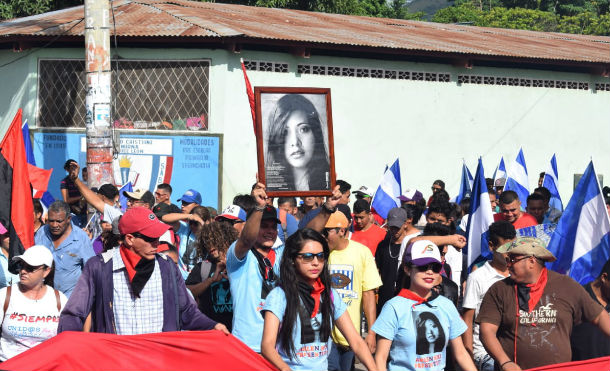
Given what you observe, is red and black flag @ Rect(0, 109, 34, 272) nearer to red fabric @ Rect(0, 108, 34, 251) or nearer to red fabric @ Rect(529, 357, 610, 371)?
red fabric @ Rect(0, 108, 34, 251)

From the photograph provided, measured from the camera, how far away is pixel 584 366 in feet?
19.3

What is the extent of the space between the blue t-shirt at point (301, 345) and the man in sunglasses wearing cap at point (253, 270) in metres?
0.51

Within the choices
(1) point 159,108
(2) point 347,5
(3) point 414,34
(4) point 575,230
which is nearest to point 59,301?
(4) point 575,230

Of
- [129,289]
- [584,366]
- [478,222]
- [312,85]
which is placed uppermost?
[312,85]

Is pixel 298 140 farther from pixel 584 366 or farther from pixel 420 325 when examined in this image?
pixel 584 366

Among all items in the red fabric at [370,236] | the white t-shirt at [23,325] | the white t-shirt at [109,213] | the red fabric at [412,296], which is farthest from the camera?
the red fabric at [370,236]

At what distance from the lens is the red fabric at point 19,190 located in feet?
26.8

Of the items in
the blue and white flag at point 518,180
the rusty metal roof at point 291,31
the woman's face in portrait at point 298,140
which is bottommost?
the blue and white flag at point 518,180

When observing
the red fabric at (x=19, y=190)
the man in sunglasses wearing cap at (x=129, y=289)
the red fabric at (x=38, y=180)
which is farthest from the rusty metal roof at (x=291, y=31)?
the man in sunglasses wearing cap at (x=129, y=289)

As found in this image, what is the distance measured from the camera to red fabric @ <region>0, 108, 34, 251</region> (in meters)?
8.18

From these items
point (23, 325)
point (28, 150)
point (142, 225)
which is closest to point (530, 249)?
point (142, 225)

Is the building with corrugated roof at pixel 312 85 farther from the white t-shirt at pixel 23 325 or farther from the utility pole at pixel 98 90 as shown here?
the white t-shirt at pixel 23 325

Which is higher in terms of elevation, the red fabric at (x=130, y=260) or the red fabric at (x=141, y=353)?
the red fabric at (x=130, y=260)

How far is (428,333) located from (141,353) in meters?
1.68
